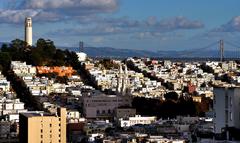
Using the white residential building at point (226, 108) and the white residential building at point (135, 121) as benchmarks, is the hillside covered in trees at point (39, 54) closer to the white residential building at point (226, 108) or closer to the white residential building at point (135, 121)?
the white residential building at point (135, 121)

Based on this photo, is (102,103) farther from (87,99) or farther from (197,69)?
(197,69)

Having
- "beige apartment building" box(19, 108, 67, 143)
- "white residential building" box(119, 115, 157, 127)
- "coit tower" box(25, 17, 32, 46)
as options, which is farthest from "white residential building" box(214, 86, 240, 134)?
"coit tower" box(25, 17, 32, 46)

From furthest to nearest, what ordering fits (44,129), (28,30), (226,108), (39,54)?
(28,30)
(39,54)
(44,129)
(226,108)

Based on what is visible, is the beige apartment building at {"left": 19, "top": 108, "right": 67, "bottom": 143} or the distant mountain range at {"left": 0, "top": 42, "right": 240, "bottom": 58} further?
the distant mountain range at {"left": 0, "top": 42, "right": 240, "bottom": 58}

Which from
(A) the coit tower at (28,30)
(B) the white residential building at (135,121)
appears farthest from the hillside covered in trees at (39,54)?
(B) the white residential building at (135,121)

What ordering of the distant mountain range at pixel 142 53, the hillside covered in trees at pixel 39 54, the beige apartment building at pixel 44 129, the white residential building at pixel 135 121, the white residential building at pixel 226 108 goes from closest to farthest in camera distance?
the white residential building at pixel 226 108 < the beige apartment building at pixel 44 129 < the white residential building at pixel 135 121 < the hillside covered in trees at pixel 39 54 < the distant mountain range at pixel 142 53

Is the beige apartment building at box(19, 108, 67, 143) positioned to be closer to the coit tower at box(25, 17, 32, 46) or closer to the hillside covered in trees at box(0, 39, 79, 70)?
the hillside covered in trees at box(0, 39, 79, 70)

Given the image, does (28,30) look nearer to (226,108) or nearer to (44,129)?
(44,129)

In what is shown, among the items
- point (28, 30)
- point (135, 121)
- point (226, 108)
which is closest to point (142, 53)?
point (28, 30)

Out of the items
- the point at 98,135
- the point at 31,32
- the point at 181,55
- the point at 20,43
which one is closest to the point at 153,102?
the point at 98,135
